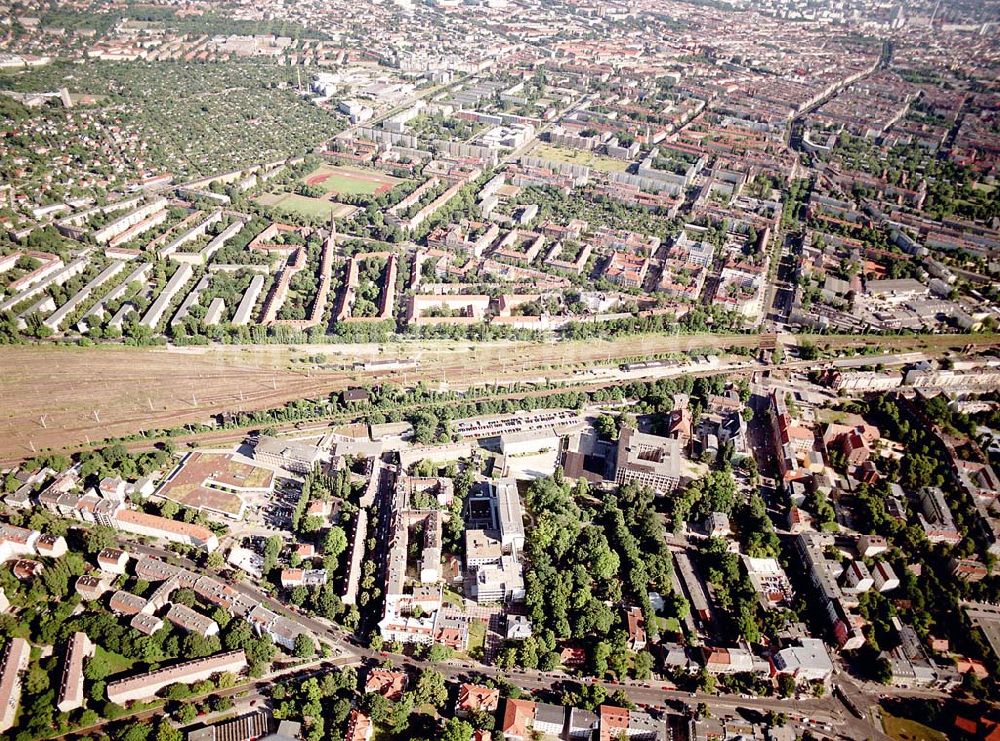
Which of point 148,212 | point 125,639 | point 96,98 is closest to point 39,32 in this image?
point 96,98

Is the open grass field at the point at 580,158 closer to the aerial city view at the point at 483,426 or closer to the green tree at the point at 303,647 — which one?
the aerial city view at the point at 483,426

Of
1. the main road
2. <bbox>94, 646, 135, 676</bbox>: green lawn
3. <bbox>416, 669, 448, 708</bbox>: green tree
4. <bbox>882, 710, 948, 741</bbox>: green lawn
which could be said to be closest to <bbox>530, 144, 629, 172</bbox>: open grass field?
the main road

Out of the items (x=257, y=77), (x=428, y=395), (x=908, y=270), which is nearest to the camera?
(x=428, y=395)

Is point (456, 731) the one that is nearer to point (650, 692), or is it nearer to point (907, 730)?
point (650, 692)

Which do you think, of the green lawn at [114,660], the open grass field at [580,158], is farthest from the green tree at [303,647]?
the open grass field at [580,158]

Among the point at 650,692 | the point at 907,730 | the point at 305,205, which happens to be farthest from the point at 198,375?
the point at 907,730

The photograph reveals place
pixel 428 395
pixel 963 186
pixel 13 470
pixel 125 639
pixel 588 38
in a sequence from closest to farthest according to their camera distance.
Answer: pixel 125 639 → pixel 13 470 → pixel 428 395 → pixel 963 186 → pixel 588 38

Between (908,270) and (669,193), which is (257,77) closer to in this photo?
(669,193)
